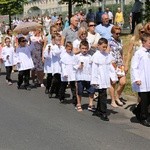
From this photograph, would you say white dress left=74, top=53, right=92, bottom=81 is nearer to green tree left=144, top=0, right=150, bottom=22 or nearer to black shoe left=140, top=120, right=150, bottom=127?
black shoe left=140, top=120, right=150, bottom=127

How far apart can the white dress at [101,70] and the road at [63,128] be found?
0.73 meters

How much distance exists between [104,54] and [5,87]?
565cm

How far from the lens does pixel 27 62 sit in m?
14.2

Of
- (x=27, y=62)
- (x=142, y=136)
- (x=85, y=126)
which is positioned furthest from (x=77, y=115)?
(x=27, y=62)

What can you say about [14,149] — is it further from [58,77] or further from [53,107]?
[58,77]

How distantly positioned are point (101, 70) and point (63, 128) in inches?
61.4

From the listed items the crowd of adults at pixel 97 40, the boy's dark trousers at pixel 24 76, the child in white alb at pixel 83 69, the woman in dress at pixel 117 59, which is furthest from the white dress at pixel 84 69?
the boy's dark trousers at pixel 24 76

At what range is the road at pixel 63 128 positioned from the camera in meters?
7.70

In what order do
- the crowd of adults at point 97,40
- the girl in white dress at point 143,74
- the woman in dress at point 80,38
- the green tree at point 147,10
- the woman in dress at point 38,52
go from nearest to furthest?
the girl in white dress at point 143,74 → the crowd of adults at point 97,40 → the woman in dress at point 80,38 → the woman in dress at point 38,52 → the green tree at point 147,10

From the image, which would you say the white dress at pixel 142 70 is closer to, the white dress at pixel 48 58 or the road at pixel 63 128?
the road at pixel 63 128

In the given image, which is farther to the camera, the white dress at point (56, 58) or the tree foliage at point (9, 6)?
the tree foliage at point (9, 6)

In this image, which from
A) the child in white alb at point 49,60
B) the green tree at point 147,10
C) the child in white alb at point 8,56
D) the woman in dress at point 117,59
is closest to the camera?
the woman in dress at point 117,59

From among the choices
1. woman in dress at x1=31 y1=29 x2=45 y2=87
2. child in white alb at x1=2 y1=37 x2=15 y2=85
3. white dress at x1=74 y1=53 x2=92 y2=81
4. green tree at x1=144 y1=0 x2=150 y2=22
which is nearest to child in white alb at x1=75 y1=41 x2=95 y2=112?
white dress at x1=74 y1=53 x2=92 y2=81

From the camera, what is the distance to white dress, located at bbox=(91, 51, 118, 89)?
968 cm
